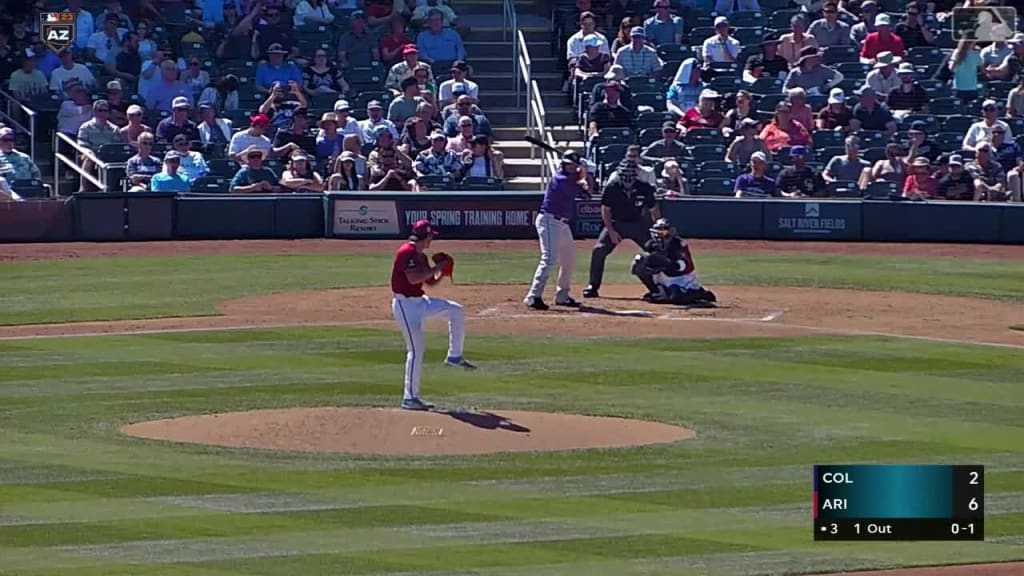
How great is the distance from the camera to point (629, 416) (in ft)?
50.8

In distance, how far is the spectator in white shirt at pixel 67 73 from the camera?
2991cm

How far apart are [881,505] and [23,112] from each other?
22.7 metres

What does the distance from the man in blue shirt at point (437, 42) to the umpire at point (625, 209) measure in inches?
420

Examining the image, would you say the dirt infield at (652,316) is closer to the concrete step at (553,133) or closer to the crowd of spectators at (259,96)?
the crowd of spectators at (259,96)

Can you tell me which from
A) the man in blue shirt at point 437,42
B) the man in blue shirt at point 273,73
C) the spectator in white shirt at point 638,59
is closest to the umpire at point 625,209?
the spectator in white shirt at point 638,59

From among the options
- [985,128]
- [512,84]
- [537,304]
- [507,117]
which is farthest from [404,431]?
[512,84]

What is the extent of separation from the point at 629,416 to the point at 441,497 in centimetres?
317

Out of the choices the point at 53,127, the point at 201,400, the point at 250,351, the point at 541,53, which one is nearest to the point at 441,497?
the point at 201,400

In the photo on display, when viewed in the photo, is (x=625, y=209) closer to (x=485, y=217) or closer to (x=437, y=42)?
(x=485, y=217)

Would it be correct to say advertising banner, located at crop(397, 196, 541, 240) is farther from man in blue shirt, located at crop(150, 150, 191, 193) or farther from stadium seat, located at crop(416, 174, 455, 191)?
man in blue shirt, located at crop(150, 150, 191, 193)

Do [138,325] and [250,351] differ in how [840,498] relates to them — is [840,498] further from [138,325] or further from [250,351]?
[138,325]

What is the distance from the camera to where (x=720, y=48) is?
3166 centimetres

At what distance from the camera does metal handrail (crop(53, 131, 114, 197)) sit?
1123 inches

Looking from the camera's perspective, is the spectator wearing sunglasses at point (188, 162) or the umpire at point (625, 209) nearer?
the umpire at point (625, 209)
